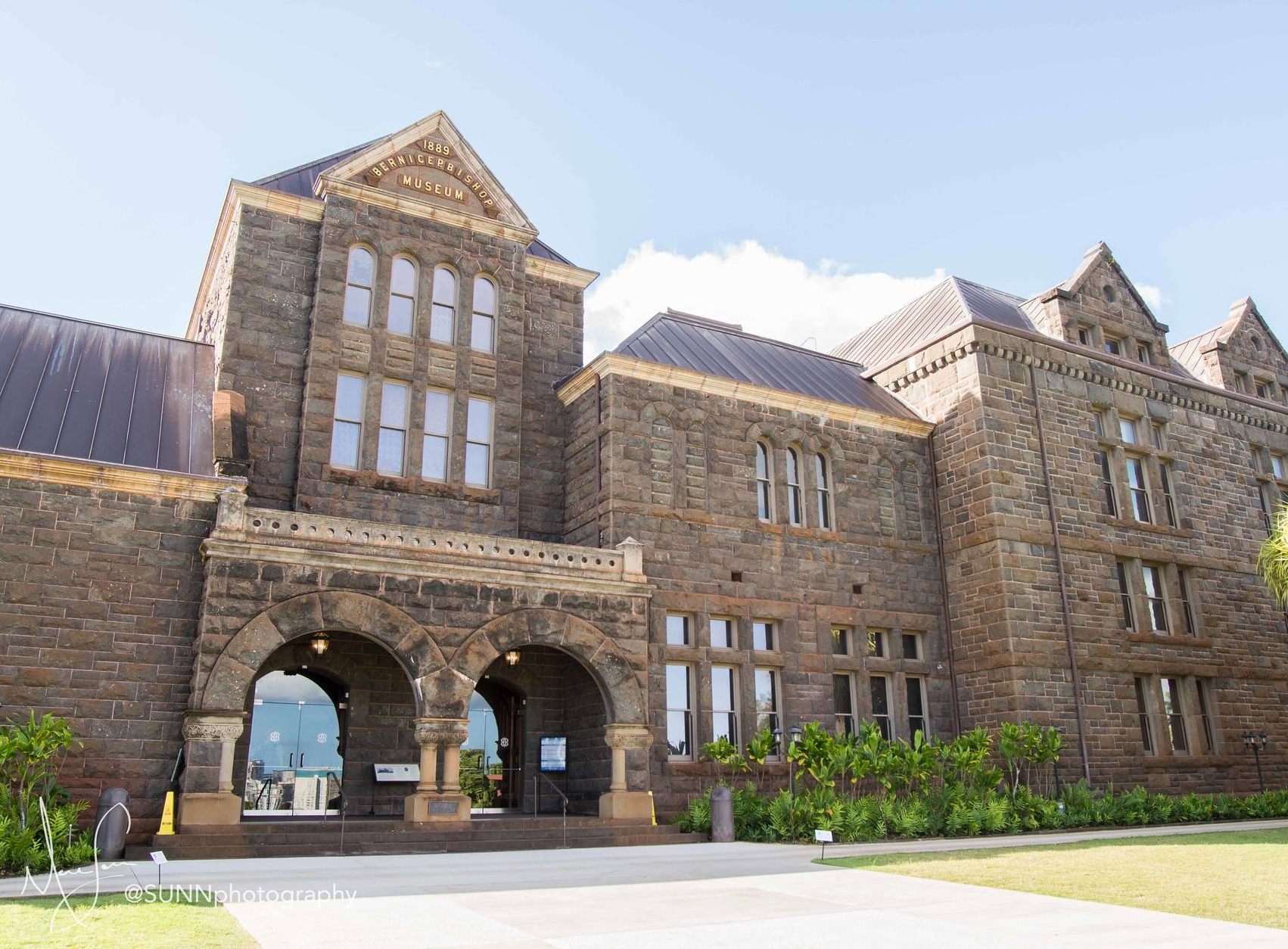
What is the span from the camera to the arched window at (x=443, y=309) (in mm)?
21844

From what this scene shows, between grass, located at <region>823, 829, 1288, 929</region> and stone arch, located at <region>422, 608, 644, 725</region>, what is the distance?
17.6ft

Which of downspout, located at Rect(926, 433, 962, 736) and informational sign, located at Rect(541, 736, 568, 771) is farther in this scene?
downspout, located at Rect(926, 433, 962, 736)

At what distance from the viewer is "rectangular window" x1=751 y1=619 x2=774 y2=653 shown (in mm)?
21031

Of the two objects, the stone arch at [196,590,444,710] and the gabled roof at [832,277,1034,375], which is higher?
the gabled roof at [832,277,1034,375]

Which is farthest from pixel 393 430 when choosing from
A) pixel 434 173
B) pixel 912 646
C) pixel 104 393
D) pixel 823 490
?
pixel 912 646

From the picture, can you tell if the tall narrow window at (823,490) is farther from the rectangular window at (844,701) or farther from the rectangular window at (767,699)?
the rectangular window at (767,699)

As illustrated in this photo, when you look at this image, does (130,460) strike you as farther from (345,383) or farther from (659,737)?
(659,737)

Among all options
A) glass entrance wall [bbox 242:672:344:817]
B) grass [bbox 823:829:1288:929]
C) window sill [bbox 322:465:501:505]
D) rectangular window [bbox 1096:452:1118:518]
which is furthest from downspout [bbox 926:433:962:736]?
glass entrance wall [bbox 242:672:344:817]

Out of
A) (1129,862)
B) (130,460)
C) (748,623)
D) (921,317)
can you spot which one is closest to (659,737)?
(748,623)

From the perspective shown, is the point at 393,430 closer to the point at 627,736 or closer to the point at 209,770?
the point at 627,736

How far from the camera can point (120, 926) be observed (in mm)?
7844

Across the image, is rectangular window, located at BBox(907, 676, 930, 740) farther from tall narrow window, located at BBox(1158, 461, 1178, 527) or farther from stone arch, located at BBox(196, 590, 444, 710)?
stone arch, located at BBox(196, 590, 444, 710)

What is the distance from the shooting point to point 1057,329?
2597 cm

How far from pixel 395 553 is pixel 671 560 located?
574 cm
